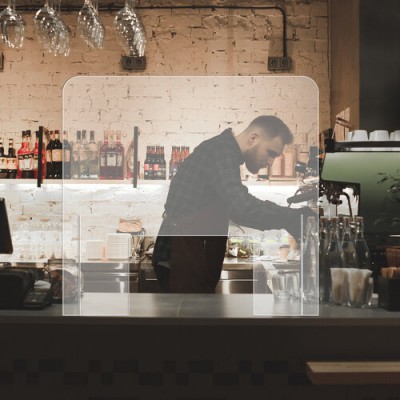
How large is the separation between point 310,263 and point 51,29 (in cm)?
181

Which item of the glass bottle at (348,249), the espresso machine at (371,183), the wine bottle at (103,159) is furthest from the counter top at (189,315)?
the espresso machine at (371,183)

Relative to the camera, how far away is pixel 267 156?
87.7 inches

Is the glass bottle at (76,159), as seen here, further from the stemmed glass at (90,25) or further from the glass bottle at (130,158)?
the stemmed glass at (90,25)

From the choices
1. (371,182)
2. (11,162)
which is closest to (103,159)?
(371,182)

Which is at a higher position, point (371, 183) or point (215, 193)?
point (371, 183)

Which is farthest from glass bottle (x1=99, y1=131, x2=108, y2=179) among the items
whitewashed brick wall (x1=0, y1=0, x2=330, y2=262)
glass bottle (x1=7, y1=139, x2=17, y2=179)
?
whitewashed brick wall (x1=0, y1=0, x2=330, y2=262)

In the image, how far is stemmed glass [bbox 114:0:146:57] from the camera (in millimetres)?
3156

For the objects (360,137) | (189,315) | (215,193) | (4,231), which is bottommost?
(189,315)

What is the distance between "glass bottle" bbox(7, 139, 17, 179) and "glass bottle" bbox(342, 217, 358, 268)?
322 centimetres

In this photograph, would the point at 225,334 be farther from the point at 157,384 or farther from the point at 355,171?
the point at 355,171

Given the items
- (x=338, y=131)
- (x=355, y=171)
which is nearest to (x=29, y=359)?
(x=355, y=171)

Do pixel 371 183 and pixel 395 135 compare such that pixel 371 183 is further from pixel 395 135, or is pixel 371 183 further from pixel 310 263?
pixel 310 263

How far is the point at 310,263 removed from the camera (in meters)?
2.22

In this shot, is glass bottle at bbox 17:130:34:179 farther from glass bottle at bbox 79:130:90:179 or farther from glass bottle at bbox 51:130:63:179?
glass bottle at bbox 79:130:90:179
